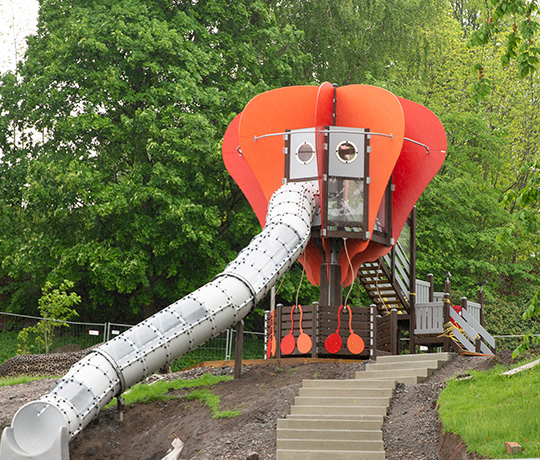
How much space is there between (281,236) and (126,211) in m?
9.07

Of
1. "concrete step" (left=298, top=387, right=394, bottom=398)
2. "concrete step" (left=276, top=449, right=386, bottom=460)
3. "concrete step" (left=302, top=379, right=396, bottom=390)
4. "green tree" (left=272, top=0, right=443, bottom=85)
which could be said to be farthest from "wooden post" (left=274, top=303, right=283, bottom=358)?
"green tree" (left=272, top=0, right=443, bottom=85)

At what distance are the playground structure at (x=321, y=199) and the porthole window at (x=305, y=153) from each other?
0.08 ft

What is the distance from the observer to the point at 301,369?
16.0m

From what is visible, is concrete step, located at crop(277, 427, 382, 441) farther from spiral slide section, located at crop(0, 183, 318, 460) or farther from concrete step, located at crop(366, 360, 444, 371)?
concrete step, located at crop(366, 360, 444, 371)

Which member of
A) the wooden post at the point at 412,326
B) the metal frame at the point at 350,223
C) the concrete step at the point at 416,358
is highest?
the metal frame at the point at 350,223

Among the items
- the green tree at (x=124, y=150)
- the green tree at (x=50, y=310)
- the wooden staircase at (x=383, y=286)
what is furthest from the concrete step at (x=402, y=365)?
the green tree at (x=50, y=310)

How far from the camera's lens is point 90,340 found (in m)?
23.7

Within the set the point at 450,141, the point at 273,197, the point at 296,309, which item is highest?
the point at 450,141

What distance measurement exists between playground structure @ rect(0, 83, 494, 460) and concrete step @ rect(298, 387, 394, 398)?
2066 mm

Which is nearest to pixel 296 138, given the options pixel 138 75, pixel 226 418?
pixel 226 418

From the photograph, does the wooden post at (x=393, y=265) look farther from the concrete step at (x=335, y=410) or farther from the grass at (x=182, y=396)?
the concrete step at (x=335, y=410)

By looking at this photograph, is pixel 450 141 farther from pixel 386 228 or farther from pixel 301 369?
pixel 301 369

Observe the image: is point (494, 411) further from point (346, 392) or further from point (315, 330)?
point (315, 330)

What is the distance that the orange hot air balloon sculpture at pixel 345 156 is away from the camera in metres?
18.0
